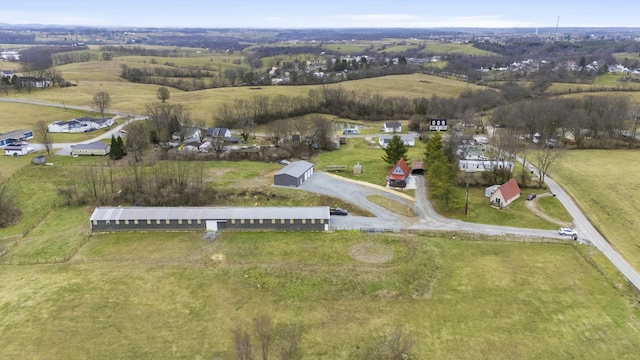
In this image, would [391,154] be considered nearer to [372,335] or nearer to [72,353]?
[372,335]

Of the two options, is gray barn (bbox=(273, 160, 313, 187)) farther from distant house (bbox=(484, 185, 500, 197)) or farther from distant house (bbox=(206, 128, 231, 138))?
distant house (bbox=(206, 128, 231, 138))

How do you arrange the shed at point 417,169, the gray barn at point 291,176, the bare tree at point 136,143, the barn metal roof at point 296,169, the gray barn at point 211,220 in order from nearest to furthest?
the gray barn at point 211,220, the gray barn at point 291,176, the barn metal roof at point 296,169, the shed at point 417,169, the bare tree at point 136,143

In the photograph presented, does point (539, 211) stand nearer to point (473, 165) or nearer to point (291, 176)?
point (473, 165)

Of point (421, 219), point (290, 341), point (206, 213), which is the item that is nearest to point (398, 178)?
point (421, 219)

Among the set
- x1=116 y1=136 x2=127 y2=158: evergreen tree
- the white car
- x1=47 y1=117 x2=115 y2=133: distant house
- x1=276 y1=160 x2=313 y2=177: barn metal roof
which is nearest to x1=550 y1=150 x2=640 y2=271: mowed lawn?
the white car

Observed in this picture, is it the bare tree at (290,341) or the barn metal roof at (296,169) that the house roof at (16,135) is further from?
the bare tree at (290,341)

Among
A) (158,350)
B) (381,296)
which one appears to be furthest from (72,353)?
(381,296)

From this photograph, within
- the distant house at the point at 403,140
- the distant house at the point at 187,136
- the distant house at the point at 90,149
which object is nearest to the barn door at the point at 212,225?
the distant house at the point at 90,149
